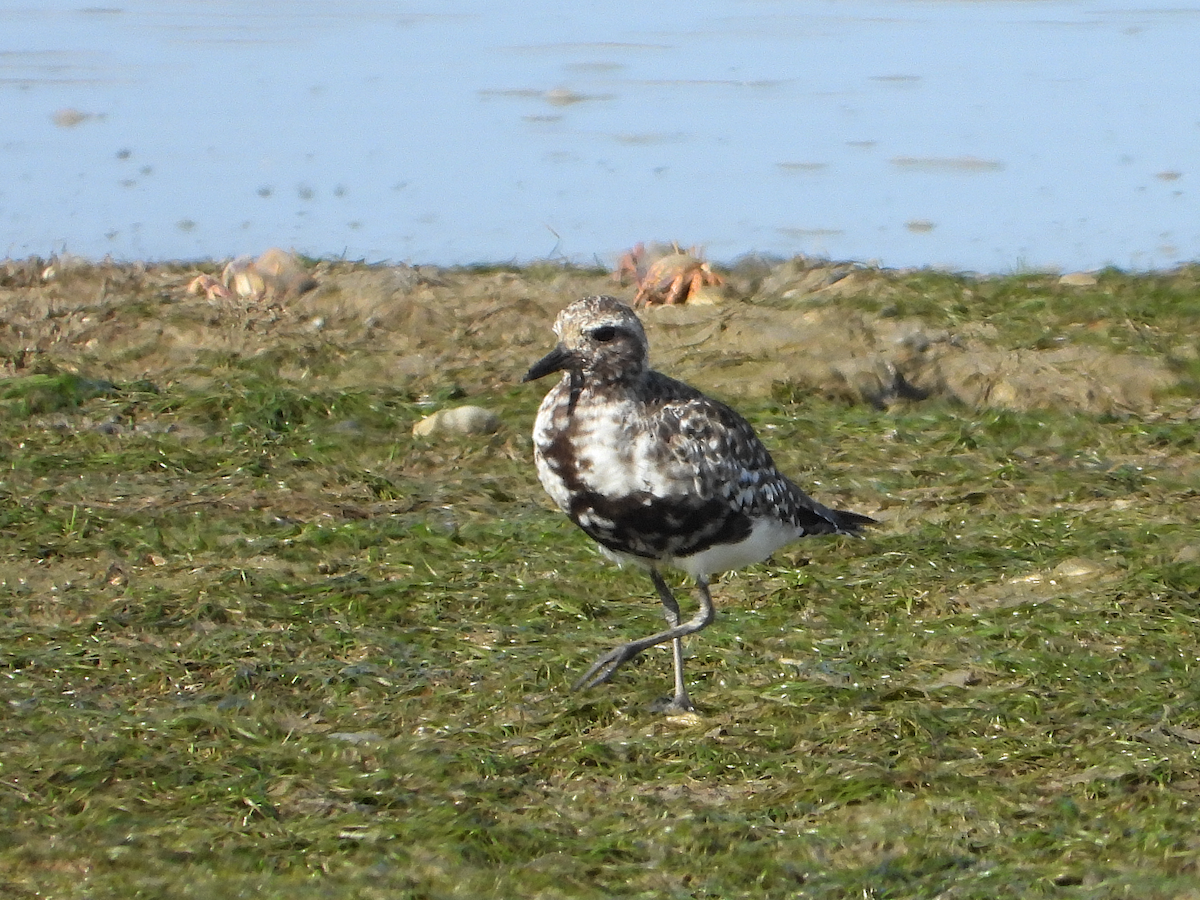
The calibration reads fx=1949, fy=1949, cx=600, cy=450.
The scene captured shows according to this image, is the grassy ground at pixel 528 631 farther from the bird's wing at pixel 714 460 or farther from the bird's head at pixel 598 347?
the bird's head at pixel 598 347

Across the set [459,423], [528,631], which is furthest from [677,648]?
[459,423]

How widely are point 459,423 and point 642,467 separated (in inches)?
A: 105

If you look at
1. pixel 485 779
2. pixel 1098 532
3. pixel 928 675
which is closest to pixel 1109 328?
pixel 1098 532

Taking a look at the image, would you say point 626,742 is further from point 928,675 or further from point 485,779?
point 928,675

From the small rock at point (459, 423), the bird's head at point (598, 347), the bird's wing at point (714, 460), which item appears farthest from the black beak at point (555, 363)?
the small rock at point (459, 423)

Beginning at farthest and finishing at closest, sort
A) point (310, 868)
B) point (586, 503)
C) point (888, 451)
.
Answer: point (888, 451), point (586, 503), point (310, 868)

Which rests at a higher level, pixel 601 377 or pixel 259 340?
pixel 601 377

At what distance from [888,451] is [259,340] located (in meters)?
3.13

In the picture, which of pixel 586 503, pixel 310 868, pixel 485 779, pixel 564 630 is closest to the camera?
pixel 310 868

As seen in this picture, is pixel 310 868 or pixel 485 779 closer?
pixel 310 868

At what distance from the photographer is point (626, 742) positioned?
5.37 m

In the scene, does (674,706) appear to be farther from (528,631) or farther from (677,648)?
(528,631)

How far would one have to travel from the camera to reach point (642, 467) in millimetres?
5527

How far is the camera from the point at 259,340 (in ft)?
30.3
